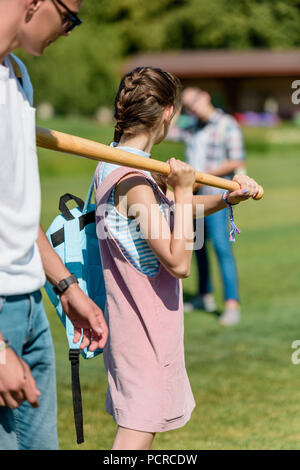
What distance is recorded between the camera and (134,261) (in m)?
2.61

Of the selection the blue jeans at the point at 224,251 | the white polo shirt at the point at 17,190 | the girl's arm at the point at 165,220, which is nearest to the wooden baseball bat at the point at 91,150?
the girl's arm at the point at 165,220

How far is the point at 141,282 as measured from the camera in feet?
8.55

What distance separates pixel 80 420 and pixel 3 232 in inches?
45.0

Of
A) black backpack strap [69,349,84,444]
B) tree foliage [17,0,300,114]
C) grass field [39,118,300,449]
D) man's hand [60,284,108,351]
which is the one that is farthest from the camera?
tree foliage [17,0,300,114]

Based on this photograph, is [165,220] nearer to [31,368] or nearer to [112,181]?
[112,181]

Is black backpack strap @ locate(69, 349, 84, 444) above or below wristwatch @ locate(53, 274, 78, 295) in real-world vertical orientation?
below

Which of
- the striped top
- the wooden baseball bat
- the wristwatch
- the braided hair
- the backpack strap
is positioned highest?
the braided hair

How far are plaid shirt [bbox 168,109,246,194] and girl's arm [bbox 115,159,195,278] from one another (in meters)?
4.11

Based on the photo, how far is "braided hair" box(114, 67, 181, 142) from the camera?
8.81 ft

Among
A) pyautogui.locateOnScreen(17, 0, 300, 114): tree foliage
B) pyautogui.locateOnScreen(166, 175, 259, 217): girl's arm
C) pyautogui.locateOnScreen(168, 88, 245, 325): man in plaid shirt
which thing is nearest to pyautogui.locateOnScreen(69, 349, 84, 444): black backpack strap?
pyautogui.locateOnScreen(166, 175, 259, 217): girl's arm

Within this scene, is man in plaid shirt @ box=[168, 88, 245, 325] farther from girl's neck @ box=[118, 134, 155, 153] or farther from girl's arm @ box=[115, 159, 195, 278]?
girl's arm @ box=[115, 159, 195, 278]

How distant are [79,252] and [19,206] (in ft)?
2.95

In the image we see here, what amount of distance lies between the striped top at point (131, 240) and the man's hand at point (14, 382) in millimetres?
774

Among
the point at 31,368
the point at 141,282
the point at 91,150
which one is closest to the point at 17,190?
the point at 91,150
